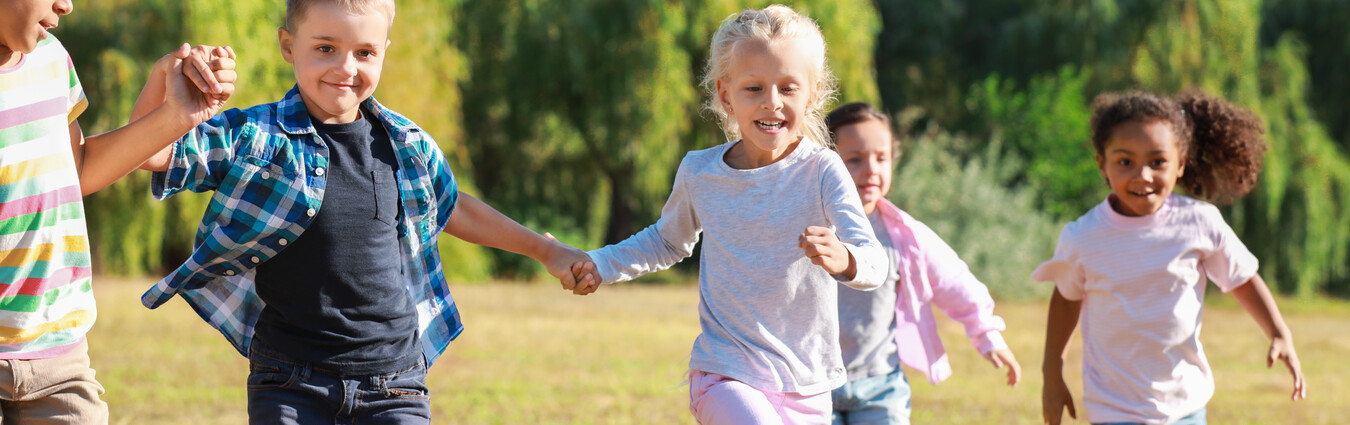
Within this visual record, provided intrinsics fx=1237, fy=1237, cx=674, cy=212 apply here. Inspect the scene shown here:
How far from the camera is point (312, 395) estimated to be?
9.12 feet

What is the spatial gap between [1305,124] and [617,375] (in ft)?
35.7

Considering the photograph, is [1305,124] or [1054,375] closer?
[1054,375]

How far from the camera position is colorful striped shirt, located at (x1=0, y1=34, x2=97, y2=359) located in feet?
7.77

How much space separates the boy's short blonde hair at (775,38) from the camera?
2986mm

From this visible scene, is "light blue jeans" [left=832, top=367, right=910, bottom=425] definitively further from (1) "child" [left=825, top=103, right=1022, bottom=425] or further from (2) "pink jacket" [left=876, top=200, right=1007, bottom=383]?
(2) "pink jacket" [left=876, top=200, right=1007, bottom=383]

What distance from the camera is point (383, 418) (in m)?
2.86

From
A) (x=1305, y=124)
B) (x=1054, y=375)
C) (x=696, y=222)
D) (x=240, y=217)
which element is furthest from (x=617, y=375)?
(x=1305, y=124)

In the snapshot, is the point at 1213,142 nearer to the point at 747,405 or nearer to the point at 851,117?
the point at 851,117

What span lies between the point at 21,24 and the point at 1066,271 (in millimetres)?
3015

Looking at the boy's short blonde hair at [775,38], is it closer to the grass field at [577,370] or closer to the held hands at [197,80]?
the held hands at [197,80]

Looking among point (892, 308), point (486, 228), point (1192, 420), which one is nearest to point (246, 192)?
point (486, 228)

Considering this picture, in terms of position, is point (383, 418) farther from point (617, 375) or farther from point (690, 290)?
point (690, 290)

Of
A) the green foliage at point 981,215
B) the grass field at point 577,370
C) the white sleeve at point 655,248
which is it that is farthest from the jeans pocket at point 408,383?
the green foliage at point 981,215

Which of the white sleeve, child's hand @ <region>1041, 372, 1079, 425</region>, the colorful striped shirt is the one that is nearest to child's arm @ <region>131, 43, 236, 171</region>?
the colorful striped shirt
